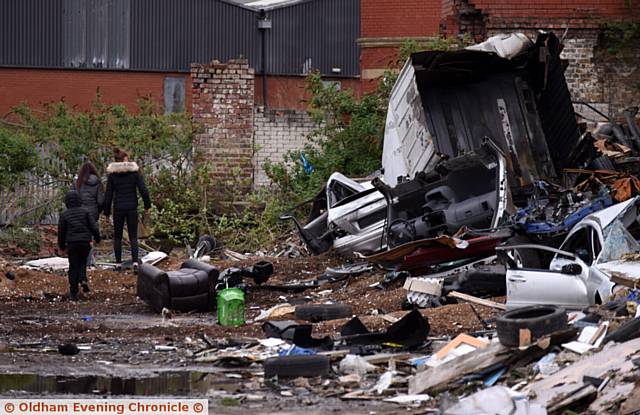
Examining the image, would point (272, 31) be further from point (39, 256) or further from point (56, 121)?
point (39, 256)

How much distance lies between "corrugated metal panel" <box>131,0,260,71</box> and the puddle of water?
116ft

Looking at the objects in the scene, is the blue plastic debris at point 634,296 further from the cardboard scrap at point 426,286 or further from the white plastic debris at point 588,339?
the cardboard scrap at point 426,286

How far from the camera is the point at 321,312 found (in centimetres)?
1251

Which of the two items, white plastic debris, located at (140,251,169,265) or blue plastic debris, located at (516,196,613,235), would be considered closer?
blue plastic debris, located at (516,196,613,235)

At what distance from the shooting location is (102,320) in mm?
13211

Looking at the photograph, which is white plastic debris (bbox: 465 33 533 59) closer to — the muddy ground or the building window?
the muddy ground

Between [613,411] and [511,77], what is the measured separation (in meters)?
10.6

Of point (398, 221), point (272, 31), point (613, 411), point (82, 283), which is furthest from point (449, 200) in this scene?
point (272, 31)

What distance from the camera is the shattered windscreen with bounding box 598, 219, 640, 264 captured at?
11.9 meters

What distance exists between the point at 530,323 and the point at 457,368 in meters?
0.68

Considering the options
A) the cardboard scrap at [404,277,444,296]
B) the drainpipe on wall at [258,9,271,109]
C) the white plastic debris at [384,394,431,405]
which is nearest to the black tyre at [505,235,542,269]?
the cardboard scrap at [404,277,444,296]

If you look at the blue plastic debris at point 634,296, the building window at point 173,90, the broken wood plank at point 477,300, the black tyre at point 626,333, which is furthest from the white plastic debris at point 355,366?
the building window at point 173,90

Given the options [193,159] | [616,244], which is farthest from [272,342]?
[193,159]

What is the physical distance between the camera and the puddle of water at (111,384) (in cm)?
872
